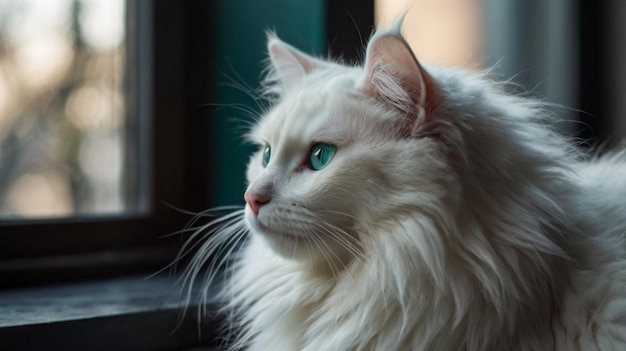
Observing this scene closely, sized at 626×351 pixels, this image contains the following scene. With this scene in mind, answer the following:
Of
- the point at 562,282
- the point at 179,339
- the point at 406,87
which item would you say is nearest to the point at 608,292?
the point at 562,282

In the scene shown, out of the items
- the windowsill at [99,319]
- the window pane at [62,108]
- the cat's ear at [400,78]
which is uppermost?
the cat's ear at [400,78]

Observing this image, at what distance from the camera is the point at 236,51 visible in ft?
6.19

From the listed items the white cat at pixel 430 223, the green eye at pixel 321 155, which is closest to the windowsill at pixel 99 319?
the white cat at pixel 430 223

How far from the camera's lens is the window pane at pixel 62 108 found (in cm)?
158

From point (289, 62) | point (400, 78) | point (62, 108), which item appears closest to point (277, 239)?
point (400, 78)

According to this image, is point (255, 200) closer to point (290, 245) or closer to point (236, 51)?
point (290, 245)

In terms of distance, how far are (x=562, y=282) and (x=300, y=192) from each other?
43 cm

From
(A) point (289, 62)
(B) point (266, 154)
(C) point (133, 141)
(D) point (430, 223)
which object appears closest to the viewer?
(D) point (430, 223)

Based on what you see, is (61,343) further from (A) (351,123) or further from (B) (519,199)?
(B) (519,199)

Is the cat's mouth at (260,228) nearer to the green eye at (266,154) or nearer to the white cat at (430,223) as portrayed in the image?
the white cat at (430,223)

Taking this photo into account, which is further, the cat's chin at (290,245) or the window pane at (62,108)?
the window pane at (62,108)

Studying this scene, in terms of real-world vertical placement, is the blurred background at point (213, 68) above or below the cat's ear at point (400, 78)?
below

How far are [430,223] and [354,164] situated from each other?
0.15 meters

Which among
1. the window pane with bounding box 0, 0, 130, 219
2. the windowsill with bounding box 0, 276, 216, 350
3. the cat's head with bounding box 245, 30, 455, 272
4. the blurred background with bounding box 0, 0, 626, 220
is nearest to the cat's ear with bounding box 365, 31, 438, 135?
the cat's head with bounding box 245, 30, 455, 272
